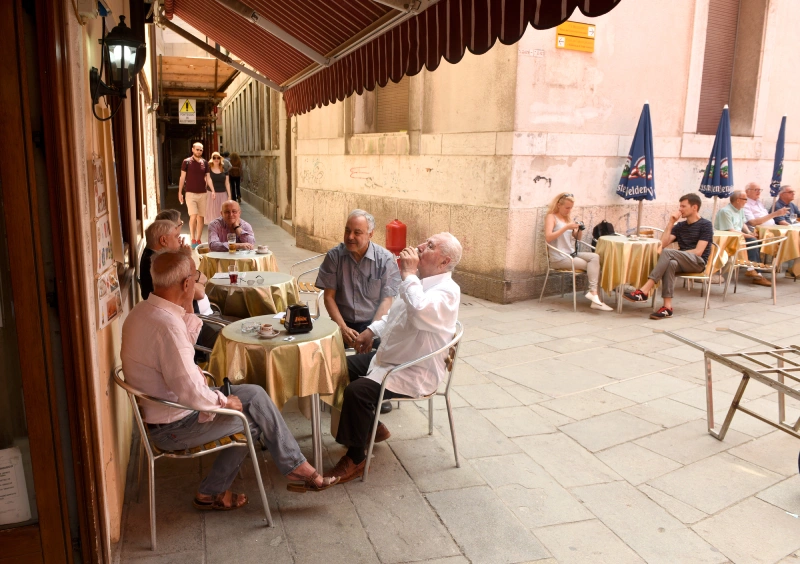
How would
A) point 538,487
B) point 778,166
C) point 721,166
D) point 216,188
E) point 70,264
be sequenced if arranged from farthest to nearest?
point 216,188, point 778,166, point 721,166, point 538,487, point 70,264

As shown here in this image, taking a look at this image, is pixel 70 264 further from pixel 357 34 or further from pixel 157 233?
pixel 357 34

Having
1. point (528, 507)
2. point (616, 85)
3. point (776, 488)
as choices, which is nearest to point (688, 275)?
point (616, 85)

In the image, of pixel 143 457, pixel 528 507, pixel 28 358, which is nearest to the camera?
pixel 28 358

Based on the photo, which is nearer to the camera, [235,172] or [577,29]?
[577,29]

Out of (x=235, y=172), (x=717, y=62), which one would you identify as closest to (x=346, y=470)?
(x=717, y=62)

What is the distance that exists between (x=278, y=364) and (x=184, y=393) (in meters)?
0.62

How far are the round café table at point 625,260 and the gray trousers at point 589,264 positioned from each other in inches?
3.6

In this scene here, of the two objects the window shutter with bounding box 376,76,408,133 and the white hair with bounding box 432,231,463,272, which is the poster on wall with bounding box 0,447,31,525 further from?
the window shutter with bounding box 376,76,408,133

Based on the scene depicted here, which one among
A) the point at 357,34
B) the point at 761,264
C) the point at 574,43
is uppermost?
the point at 574,43

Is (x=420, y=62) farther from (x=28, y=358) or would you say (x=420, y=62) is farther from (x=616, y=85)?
(x=616, y=85)

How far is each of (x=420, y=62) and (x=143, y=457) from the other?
2.62 m

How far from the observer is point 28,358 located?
7.41 ft

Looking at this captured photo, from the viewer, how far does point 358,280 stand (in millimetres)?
4293

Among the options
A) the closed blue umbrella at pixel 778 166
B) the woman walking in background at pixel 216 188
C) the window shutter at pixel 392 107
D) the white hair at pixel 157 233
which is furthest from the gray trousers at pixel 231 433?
the closed blue umbrella at pixel 778 166
